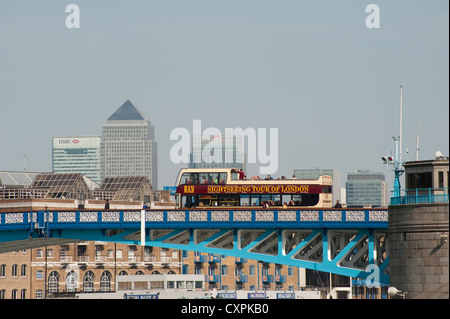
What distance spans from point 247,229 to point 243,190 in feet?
24.8

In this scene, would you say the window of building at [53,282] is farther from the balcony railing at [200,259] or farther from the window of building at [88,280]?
the balcony railing at [200,259]

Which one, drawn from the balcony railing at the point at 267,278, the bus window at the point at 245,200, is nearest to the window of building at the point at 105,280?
the balcony railing at the point at 267,278

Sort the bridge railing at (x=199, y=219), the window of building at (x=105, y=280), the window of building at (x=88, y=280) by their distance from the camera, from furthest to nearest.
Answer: the window of building at (x=105, y=280), the window of building at (x=88, y=280), the bridge railing at (x=199, y=219)

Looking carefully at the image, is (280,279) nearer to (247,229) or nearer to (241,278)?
(241,278)

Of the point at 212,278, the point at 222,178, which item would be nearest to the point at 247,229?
the point at 222,178

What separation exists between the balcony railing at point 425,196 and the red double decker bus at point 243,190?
21.4m

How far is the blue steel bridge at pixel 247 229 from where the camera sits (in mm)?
77312

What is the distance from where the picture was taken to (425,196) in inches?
2534

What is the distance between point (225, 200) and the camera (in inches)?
3524

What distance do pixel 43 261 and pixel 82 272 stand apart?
249 inches

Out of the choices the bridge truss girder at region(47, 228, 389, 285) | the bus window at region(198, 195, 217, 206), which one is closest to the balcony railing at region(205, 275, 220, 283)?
the bridge truss girder at region(47, 228, 389, 285)
